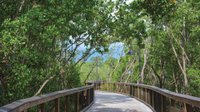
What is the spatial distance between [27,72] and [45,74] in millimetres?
7069

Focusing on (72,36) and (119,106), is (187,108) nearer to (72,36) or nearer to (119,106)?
(119,106)

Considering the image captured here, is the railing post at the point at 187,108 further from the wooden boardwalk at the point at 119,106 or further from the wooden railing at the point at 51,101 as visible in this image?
the wooden boardwalk at the point at 119,106

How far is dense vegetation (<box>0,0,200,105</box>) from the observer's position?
13.0 m

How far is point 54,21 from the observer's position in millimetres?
15727

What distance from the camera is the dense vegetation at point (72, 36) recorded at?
1298cm

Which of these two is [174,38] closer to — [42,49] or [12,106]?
[42,49]

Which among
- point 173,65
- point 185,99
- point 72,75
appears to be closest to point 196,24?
point 173,65

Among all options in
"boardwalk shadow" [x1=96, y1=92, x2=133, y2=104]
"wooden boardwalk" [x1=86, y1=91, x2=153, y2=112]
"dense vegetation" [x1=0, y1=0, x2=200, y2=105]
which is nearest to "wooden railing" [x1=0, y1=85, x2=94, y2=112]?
"wooden boardwalk" [x1=86, y1=91, x2=153, y2=112]

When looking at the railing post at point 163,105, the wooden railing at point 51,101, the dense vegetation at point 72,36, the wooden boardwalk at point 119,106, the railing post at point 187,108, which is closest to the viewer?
the wooden railing at point 51,101

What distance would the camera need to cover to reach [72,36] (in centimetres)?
2433

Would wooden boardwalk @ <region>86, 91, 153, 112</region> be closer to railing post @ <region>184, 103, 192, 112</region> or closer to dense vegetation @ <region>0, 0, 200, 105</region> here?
dense vegetation @ <region>0, 0, 200, 105</region>

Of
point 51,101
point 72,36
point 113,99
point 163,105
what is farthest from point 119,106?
point 72,36

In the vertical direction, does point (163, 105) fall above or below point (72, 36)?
below

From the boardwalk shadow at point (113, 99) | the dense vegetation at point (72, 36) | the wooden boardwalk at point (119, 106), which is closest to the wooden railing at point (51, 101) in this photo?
the wooden boardwalk at point (119, 106)
